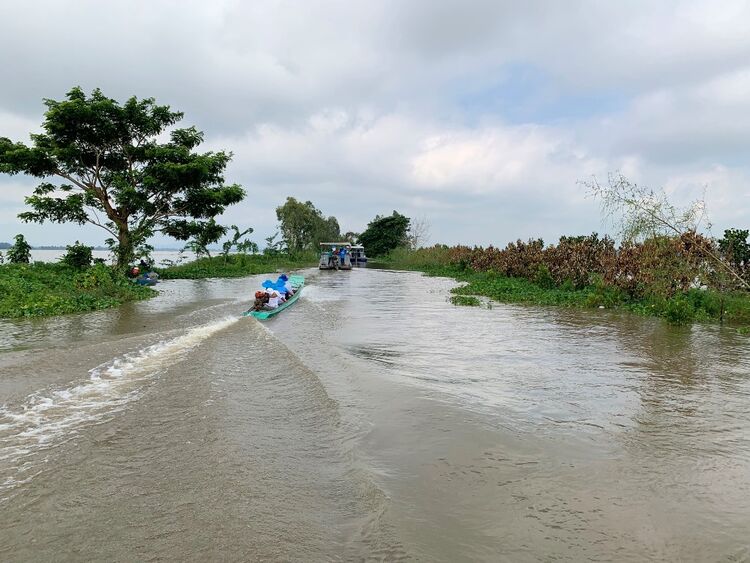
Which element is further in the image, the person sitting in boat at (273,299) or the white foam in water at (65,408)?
the person sitting in boat at (273,299)

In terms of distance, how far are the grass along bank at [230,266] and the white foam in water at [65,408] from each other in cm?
2144

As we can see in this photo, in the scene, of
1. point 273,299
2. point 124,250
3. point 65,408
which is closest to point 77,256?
point 124,250

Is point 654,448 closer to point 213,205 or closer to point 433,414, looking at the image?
point 433,414

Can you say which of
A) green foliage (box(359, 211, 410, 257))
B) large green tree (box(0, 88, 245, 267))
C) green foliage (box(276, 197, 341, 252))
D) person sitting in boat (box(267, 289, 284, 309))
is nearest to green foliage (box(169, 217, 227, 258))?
large green tree (box(0, 88, 245, 267))

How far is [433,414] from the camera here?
17.1 feet

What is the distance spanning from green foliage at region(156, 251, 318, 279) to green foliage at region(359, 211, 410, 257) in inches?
405

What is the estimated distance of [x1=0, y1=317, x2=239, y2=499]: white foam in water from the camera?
13.1 ft

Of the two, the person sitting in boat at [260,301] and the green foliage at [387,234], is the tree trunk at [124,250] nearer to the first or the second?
the person sitting in boat at [260,301]

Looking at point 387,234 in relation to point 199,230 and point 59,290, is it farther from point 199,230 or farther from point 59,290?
point 59,290

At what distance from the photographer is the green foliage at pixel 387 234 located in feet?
204

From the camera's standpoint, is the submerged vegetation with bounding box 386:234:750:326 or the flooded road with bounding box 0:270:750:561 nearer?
the flooded road with bounding box 0:270:750:561

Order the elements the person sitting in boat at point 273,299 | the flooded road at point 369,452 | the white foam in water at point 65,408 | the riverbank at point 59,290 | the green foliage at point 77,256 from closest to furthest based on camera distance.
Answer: the flooded road at point 369,452, the white foam in water at point 65,408, the riverbank at point 59,290, the person sitting in boat at point 273,299, the green foliage at point 77,256

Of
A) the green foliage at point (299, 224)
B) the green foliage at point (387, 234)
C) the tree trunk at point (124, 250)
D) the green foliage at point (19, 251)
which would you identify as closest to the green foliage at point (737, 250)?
the tree trunk at point (124, 250)

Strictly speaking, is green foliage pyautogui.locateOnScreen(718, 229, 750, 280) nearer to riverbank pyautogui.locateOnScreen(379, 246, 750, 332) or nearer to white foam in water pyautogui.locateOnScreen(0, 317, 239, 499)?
riverbank pyautogui.locateOnScreen(379, 246, 750, 332)
